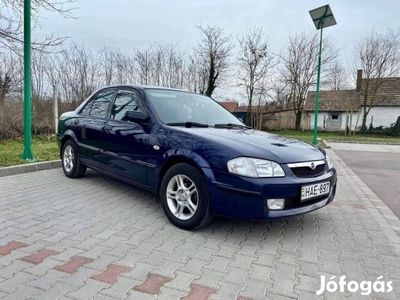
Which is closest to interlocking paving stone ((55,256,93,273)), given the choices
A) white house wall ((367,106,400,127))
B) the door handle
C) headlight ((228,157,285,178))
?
headlight ((228,157,285,178))

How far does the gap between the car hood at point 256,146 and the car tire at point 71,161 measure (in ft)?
8.29

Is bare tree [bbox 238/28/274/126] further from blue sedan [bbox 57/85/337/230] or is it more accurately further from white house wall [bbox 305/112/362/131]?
blue sedan [bbox 57/85/337/230]

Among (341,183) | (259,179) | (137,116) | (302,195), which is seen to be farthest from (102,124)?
(341,183)

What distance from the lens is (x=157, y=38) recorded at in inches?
682

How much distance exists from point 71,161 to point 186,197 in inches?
118

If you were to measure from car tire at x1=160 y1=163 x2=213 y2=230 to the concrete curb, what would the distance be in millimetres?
3678

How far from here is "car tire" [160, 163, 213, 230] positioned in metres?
3.11

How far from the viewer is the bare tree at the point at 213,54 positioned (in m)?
23.0

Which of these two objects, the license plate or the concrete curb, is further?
the concrete curb

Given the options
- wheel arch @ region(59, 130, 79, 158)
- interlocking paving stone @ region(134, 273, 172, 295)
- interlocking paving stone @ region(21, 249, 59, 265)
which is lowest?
interlocking paving stone @ region(134, 273, 172, 295)

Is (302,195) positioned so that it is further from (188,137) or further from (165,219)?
(165,219)

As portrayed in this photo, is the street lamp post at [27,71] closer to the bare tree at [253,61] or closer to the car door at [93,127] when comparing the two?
the car door at [93,127]

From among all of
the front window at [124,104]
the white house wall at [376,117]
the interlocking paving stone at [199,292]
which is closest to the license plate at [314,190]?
the interlocking paving stone at [199,292]

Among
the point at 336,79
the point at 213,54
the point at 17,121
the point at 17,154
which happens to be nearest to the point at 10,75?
the point at 17,121
